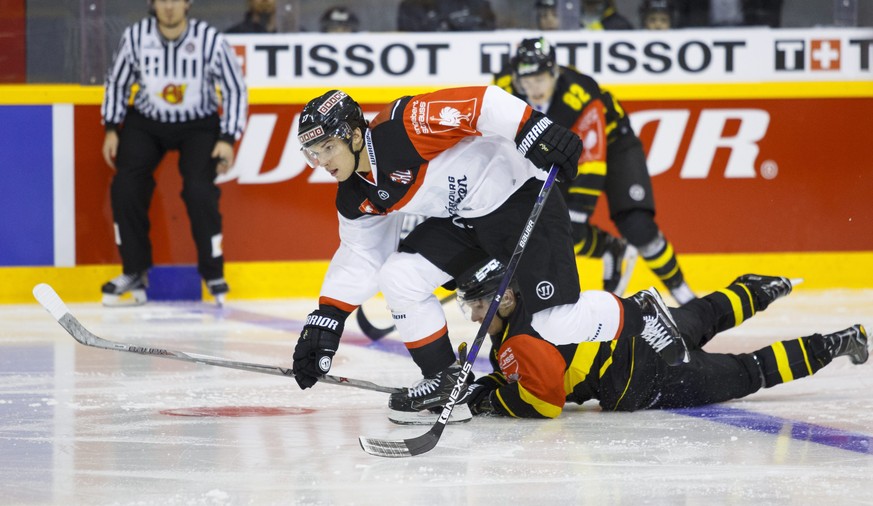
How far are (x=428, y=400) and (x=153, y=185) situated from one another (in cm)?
281

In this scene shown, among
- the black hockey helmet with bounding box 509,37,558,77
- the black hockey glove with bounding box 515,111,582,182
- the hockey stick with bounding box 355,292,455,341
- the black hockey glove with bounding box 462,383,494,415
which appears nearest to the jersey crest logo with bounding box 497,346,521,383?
the black hockey glove with bounding box 462,383,494,415

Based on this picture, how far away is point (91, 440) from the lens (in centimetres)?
305

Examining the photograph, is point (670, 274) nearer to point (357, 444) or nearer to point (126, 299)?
point (357, 444)

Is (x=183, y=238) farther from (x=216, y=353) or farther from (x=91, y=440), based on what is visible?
(x=91, y=440)

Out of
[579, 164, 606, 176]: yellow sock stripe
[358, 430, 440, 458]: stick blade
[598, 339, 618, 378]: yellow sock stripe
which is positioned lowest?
[358, 430, 440, 458]: stick blade

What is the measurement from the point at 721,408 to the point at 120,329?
2533 millimetres

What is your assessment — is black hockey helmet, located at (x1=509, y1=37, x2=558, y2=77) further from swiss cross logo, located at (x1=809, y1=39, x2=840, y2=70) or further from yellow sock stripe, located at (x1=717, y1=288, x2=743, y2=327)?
swiss cross logo, located at (x1=809, y1=39, x2=840, y2=70)

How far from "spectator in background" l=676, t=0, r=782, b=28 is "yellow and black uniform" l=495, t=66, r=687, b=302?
116cm

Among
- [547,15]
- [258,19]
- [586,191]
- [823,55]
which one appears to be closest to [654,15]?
[547,15]

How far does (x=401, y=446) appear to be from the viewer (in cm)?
284

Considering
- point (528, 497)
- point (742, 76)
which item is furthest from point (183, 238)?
point (528, 497)

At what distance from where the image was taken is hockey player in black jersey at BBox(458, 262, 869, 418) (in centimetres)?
312

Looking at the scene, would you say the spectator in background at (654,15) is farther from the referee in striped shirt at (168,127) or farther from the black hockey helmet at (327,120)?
the black hockey helmet at (327,120)

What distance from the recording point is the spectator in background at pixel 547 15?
5.87 m
